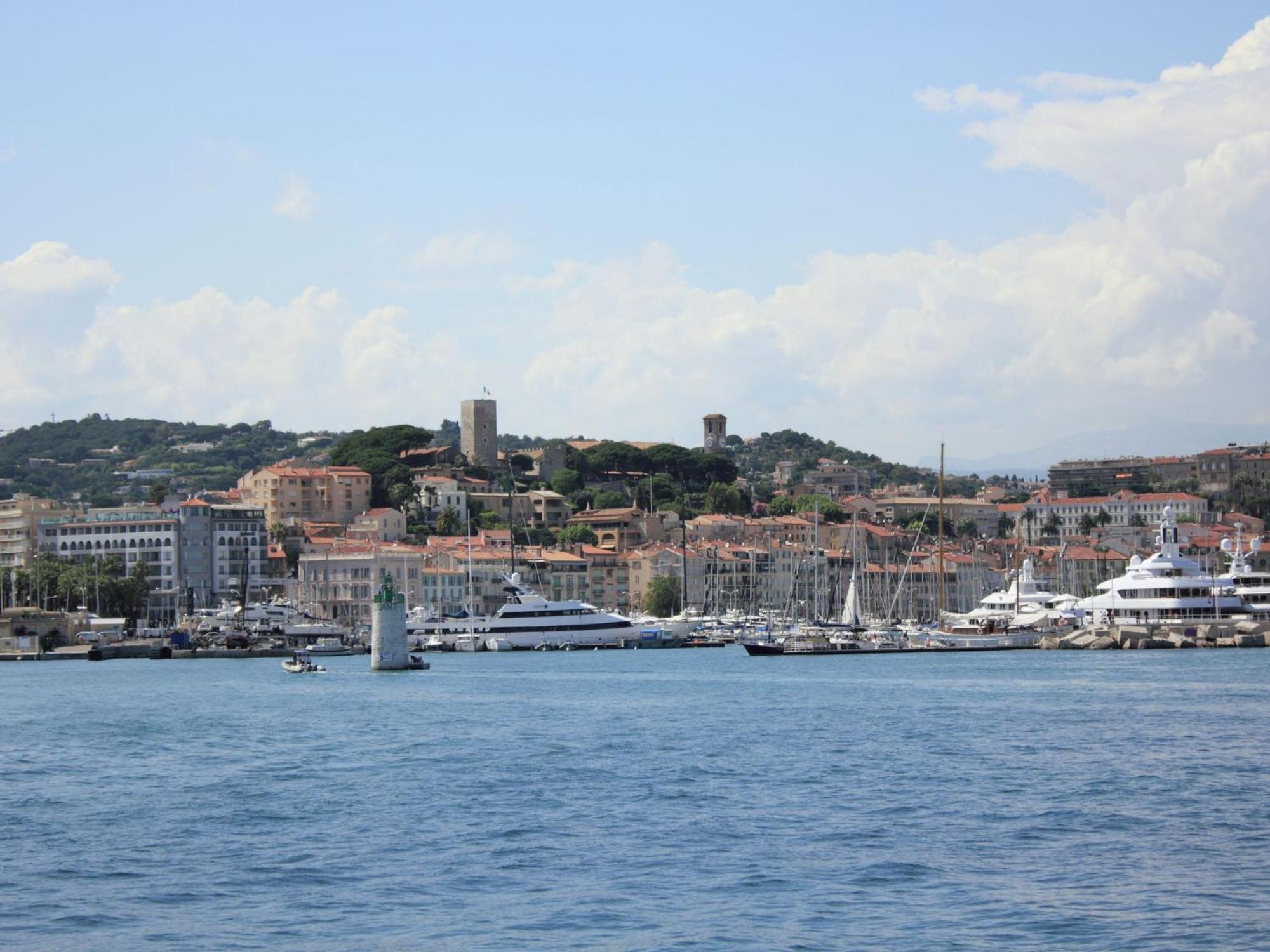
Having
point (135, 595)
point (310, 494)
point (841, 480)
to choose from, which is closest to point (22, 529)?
point (310, 494)

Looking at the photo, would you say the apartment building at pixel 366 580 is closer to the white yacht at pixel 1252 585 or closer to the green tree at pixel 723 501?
the green tree at pixel 723 501

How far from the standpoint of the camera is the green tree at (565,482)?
154m

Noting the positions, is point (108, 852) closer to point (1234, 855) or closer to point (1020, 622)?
point (1234, 855)

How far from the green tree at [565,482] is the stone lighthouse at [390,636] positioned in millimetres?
91947

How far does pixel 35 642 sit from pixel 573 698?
47.3 metres

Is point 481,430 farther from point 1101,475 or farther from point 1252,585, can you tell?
point 1252,585

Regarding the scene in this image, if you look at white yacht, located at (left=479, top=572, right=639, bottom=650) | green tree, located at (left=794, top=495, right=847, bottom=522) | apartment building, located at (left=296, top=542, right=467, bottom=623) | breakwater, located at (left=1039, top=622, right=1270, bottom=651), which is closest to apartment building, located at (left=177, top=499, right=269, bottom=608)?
apartment building, located at (left=296, top=542, right=467, bottom=623)

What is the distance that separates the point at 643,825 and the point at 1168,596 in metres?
63.2

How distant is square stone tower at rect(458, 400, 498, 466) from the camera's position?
544 ft

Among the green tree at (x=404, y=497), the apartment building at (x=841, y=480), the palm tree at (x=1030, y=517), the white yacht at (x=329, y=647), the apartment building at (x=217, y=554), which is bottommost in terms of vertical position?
the white yacht at (x=329, y=647)

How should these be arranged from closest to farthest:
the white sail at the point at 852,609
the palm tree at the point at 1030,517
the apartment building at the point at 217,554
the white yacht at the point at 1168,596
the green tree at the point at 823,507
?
the white yacht at the point at 1168,596, the white sail at the point at 852,609, the apartment building at the point at 217,554, the green tree at the point at 823,507, the palm tree at the point at 1030,517

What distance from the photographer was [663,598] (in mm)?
114875

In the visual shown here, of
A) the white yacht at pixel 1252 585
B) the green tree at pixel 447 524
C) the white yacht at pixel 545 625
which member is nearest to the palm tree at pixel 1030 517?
the green tree at pixel 447 524

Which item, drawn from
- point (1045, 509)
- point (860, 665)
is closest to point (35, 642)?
point (860, 665)
